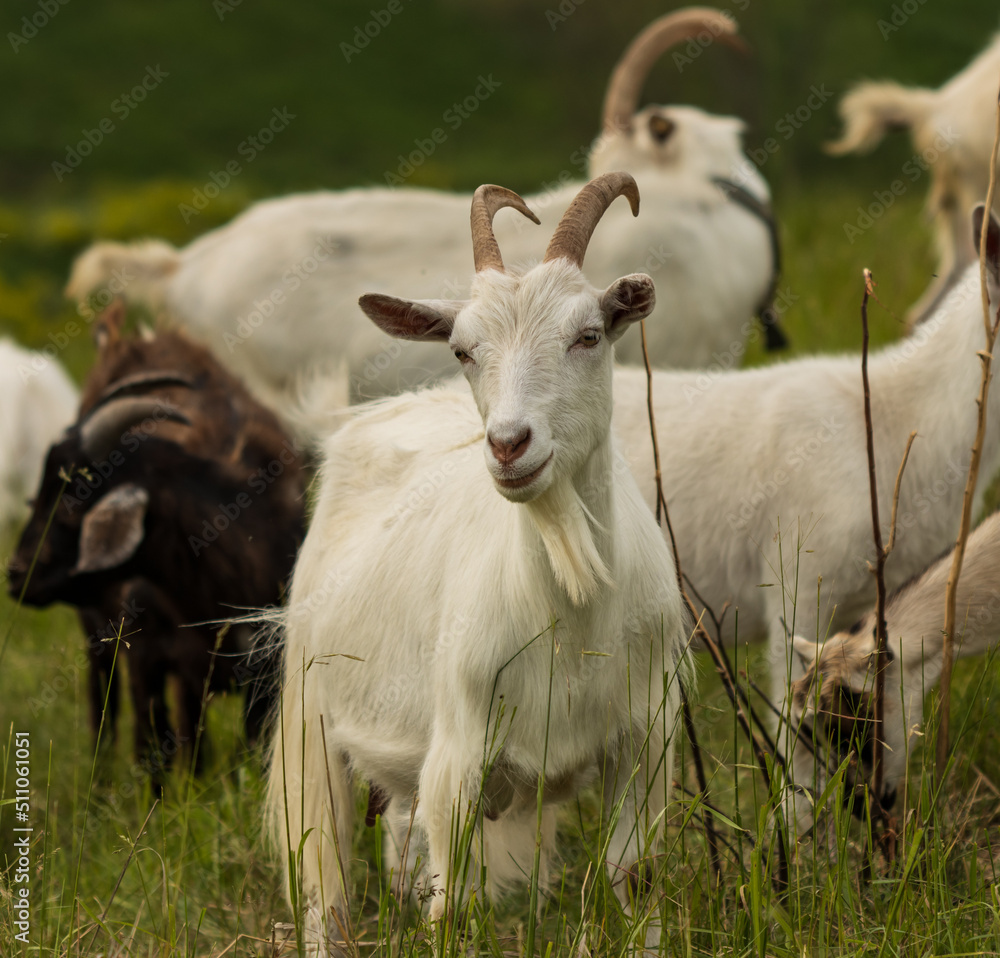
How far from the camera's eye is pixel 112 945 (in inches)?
120

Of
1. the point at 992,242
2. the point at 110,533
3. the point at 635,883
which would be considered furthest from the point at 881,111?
the point at 635,883

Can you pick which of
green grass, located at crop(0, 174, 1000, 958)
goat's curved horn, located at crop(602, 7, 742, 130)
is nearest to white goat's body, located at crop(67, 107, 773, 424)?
goat's curved horn, located at crop(602, 7, 742, 130)

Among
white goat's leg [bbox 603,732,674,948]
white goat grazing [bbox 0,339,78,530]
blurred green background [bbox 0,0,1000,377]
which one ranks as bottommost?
white goat's leg [bbox 603,732,674,948]

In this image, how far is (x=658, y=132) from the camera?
610 cm

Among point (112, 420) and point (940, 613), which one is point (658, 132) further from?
point (940, 613)

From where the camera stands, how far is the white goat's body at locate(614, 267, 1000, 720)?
374 cm

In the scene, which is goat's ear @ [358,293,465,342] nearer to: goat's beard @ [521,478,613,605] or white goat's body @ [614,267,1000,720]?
goat's beard @ [521,478,613,605]

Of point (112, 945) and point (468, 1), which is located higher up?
point (468, 1)

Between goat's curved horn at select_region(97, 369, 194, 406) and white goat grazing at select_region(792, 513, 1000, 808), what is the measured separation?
9.53 ft

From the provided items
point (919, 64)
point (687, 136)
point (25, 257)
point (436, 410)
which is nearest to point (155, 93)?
point (25, 257)

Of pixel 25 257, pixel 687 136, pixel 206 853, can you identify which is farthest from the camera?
pixel 25 257

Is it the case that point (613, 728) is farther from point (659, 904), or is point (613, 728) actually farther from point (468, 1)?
point (468, 1)

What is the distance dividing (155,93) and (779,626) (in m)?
18.4

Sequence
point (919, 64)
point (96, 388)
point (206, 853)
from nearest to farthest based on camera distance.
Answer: point (206, 853), point (96, 388), point (919, 64)
